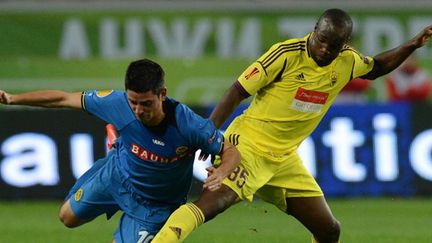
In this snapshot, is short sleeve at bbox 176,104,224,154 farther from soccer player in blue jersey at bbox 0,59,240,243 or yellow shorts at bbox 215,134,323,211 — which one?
yellow shorts at bbox 215,134,323,211

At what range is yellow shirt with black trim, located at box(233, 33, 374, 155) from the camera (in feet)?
29.0

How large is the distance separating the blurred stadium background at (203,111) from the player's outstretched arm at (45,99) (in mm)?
2901

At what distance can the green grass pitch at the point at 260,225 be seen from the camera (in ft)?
37.0

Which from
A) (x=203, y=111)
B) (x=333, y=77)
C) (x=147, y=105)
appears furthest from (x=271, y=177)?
(x=203, y=111)

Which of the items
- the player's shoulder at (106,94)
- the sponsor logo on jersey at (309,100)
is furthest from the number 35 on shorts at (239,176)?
the player's shoulder at (106,94)

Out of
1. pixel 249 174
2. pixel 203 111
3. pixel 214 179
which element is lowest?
pixel 203 111

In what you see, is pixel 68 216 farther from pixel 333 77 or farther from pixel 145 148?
pixel 333 77

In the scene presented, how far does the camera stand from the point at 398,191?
1495 cm

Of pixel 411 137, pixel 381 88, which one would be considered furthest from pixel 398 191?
pixel 381 88

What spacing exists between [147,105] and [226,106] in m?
1.30

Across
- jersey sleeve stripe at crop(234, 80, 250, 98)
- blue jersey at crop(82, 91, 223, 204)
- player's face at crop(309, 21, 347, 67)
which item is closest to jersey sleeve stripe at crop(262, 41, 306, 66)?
player's face at crop(309, 21, 347, 67)

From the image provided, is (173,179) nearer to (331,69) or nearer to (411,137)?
(331,69)

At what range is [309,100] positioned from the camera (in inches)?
353

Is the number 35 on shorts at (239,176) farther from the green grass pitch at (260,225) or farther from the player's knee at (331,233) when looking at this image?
the green grass pitch at (260,225)
